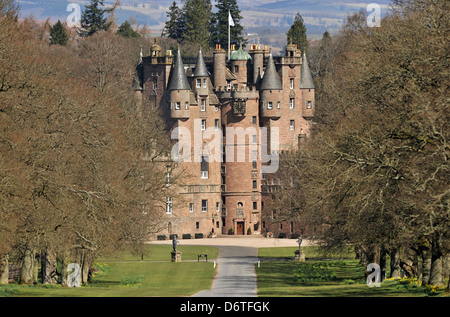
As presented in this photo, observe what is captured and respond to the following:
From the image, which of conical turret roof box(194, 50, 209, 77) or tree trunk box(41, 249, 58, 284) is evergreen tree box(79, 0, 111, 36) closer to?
conical turret roof box(194, 50, 209, 77)

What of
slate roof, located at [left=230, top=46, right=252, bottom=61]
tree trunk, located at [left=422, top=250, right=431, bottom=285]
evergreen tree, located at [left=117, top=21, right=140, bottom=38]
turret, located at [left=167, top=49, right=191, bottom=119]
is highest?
evergreen tree, located at [left=117, top=21, right=140, bottom=38]

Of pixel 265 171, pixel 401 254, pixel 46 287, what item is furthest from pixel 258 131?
pixel 46 287

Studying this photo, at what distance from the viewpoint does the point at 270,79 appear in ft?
424

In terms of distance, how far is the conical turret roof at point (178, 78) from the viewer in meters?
125

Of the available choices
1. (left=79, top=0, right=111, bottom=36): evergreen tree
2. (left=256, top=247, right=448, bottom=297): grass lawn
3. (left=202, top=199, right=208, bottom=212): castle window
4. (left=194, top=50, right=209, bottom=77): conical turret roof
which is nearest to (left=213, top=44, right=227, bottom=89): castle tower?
(left=194, top=50, right=209, bottom=77): conical turret roof

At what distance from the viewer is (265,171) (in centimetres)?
12706

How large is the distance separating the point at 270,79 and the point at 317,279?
6115cm

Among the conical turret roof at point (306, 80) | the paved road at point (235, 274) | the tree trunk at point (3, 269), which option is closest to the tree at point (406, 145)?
the paved road at point (235, 274)

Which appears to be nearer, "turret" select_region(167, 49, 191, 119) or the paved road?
the paved road

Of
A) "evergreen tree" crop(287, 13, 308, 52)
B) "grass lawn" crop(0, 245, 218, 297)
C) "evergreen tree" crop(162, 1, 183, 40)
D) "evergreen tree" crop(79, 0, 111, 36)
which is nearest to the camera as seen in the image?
"grass lawn" crop(0, 245, 218, 297)

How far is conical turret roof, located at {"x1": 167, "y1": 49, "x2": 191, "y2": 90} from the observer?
124750mm

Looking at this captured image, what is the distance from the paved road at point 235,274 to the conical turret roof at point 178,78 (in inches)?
921

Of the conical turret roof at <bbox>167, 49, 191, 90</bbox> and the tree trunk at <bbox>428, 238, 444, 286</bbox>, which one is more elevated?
the conical turret roof at <bbox>167, 49, 191, 90</bbox>

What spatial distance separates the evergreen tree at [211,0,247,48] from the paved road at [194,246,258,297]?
6349cm
